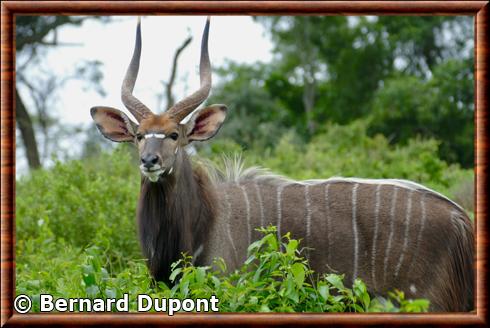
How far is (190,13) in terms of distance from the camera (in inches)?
160

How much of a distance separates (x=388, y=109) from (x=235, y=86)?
5.23m

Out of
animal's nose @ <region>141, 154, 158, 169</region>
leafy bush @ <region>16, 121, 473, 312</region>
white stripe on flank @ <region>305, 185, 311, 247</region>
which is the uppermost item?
animal's nose @ <region>141, 154, 158, 169</region>

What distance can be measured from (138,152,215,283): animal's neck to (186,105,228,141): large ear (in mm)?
176

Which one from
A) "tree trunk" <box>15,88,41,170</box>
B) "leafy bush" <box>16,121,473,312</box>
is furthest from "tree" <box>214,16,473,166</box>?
"tree trunk" <box>15,88,41,170</box>

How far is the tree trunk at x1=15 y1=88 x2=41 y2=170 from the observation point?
13.7 m

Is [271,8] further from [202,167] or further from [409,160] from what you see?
[409,160]

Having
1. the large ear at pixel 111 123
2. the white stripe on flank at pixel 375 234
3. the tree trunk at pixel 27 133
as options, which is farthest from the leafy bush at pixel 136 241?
the tree trunk at pixel 27 133

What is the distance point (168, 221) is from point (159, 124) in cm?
64

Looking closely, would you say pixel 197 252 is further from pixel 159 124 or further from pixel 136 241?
pixel 136 241

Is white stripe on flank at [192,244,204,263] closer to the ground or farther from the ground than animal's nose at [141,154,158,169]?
closer to the ground

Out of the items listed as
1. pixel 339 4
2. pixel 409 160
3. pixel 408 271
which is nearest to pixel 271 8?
pixel 339 4

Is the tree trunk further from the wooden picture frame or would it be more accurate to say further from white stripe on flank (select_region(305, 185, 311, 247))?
the wooden picture frame

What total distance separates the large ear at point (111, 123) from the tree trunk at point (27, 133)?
8.77m

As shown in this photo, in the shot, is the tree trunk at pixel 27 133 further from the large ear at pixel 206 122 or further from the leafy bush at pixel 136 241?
the large ear at pixel 206 122
